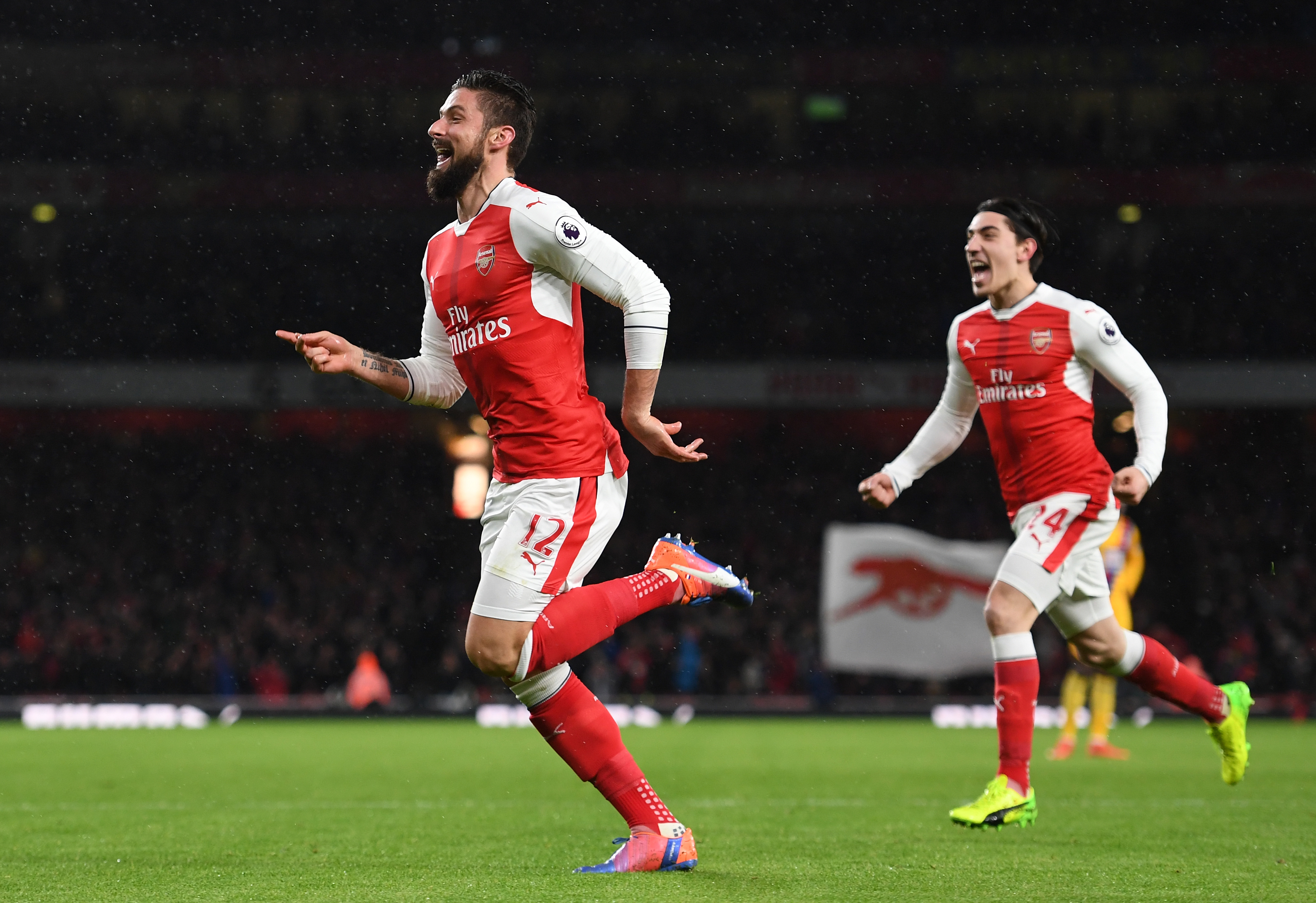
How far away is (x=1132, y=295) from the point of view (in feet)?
78.8

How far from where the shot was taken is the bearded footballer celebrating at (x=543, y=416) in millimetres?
4105

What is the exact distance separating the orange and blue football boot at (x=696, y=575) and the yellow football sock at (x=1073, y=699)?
6.98 meters

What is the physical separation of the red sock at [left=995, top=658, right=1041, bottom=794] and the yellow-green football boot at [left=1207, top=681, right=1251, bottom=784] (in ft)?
2.98

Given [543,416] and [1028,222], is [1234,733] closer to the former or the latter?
[1028,222]

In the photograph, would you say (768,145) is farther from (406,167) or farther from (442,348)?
(442,348)

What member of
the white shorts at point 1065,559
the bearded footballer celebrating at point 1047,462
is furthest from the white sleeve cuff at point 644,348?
the white shorts at point 1065,559

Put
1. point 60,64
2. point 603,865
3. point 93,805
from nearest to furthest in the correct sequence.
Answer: point 603,865 → point 93,805 → point 60,64

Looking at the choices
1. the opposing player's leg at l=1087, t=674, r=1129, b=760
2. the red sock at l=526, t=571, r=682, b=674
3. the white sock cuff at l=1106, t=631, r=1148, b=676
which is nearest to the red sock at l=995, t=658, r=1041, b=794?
the white sock cuff at l=1106, t=631, r=1148, b=676

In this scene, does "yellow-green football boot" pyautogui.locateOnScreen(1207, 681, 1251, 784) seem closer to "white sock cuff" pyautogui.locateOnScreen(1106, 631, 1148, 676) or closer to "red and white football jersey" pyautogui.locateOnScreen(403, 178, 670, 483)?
"white sock cuff" pyautogui.locateOnScreen(1106, 631, 1148, 676)

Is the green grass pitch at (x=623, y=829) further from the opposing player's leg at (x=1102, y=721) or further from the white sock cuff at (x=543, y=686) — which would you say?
the white sock cuff at (x=543, y=686)

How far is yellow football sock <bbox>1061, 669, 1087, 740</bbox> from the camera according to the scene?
35.7 feet

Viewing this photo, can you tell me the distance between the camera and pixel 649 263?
24.6 m

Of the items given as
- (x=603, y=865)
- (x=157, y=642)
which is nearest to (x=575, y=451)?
(x=603, y=865)

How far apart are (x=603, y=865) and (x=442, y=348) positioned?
67.6 inches
